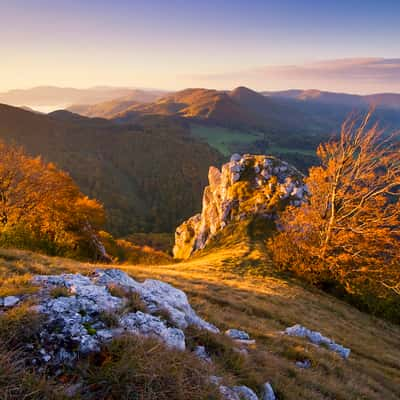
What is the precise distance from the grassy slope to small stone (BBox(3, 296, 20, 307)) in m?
0.27

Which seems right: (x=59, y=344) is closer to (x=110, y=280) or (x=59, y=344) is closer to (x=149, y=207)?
(x=110, y=280)

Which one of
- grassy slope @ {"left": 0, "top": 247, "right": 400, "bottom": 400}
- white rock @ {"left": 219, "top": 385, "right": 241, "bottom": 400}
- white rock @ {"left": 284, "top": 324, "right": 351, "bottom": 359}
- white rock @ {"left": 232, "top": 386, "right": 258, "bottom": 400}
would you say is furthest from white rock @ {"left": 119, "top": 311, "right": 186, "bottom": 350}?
white rock @ {"left": 284, "top": 324, "right": 351, "bottom": 359}

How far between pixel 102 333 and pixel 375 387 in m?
9.24

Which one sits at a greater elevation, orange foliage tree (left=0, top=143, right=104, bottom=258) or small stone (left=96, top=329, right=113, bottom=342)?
small stone (left=96, top=329, right=113, bottom=342)

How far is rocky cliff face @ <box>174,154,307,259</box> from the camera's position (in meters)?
36.6

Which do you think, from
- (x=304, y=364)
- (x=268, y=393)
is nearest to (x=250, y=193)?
(x=304, y=364)

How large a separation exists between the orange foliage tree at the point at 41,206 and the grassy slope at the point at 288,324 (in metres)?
12.5

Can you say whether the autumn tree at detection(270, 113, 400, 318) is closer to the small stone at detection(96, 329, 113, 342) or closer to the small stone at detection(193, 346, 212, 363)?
the small stone at detection(193, 346, 212, 363)

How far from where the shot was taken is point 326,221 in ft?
76.4

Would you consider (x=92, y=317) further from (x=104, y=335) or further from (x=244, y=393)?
(x=244, y=393)

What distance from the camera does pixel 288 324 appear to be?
13.8m

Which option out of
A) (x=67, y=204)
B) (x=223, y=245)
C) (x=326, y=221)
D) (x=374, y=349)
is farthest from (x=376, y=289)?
(x=67, y=204)

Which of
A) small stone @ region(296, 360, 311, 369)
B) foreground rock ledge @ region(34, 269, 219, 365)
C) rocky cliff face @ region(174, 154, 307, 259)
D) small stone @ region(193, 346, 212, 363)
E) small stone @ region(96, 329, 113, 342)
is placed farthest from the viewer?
rocky cliff face @ region(174, 154, 307, 259)

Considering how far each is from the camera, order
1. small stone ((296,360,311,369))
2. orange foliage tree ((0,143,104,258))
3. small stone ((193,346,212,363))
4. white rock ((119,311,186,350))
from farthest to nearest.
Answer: orange foliage tree ((0,143,104,258)) → small stone ((296,360,311,369)) → small stone ((193,346,212,363)) → white rock ((119,311,186,350))
